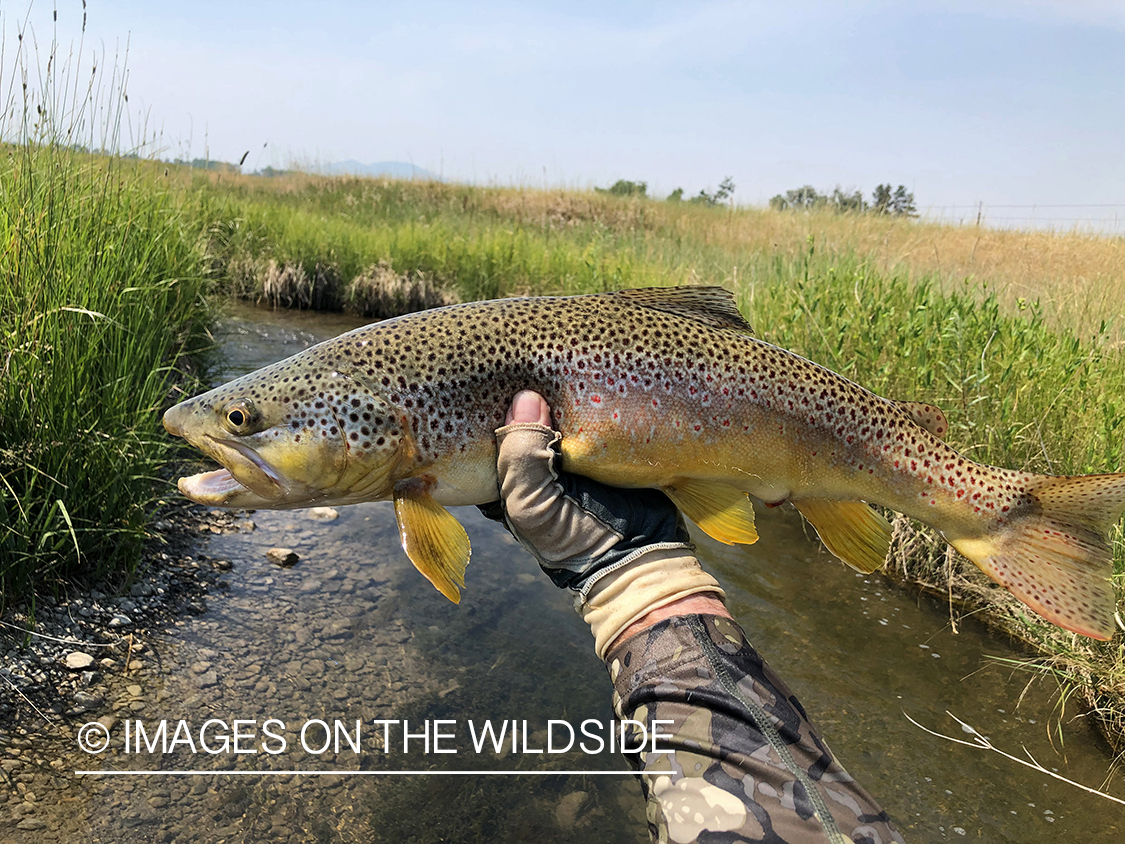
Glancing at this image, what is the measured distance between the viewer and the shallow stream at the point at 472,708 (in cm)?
282

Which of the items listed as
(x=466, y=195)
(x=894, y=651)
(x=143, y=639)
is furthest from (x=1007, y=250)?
(x=466, y=195)

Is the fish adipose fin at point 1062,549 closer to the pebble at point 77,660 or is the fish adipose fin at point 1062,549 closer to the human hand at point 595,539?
the human hand at point 595,539

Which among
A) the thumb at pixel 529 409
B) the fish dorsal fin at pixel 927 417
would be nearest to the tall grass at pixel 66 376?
the thumb at pixel 529 409

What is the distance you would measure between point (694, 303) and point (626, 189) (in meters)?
23.9

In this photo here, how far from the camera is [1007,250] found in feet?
36.9

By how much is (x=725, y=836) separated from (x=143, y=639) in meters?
3.18

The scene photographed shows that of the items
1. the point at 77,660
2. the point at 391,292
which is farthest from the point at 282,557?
the point at 391,292

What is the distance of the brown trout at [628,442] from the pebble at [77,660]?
5.64 ft

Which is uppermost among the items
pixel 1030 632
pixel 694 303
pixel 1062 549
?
pixel 694 303

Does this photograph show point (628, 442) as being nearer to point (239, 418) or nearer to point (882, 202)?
point (239, 418)

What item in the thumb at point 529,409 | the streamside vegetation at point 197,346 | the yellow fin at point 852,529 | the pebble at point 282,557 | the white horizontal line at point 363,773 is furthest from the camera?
the pebble at point 282,557

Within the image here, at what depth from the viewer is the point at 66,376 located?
3.33 metres

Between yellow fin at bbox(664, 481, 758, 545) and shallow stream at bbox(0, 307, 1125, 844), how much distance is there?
158cm

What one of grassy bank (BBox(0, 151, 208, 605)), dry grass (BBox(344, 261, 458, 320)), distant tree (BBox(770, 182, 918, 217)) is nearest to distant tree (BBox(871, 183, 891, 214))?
distant tree (BBox(770, 182, 918, 217))
